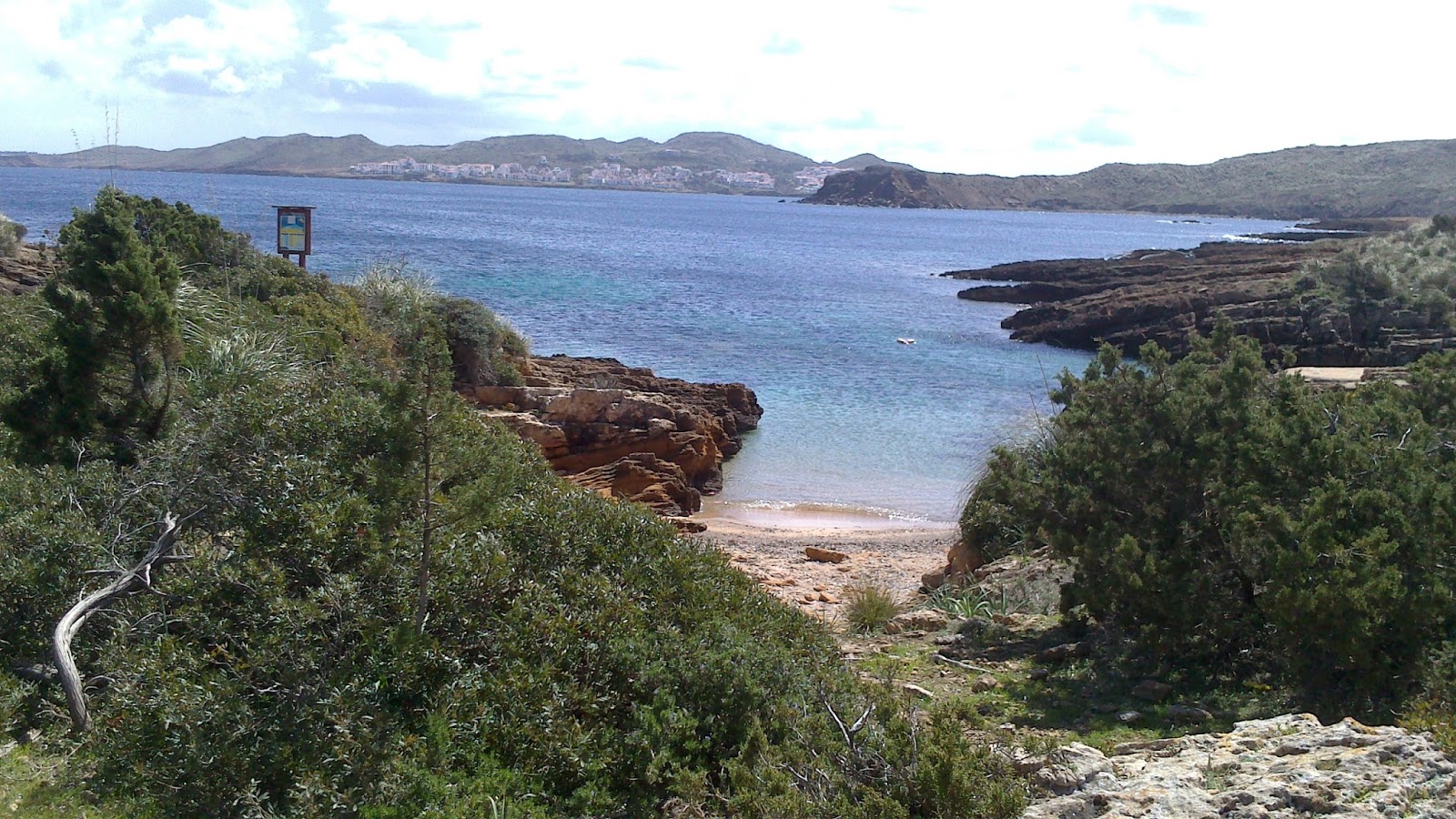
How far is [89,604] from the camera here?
588 cm

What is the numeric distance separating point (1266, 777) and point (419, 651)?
12.0 feet

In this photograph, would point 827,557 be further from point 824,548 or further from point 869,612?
point 869,612

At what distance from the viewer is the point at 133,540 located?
658cm

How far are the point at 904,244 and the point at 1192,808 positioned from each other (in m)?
95.1

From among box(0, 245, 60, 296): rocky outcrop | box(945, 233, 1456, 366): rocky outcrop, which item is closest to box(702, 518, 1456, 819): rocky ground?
box(945, 233, 1456, 366): rocky outcrop

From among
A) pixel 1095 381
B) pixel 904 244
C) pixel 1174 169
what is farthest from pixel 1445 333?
pixel 1174 169

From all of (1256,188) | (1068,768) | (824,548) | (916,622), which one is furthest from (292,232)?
(1256,188)

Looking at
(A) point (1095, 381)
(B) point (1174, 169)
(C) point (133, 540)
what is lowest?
(C) point (133, 540)

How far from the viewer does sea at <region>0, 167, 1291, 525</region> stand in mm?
21828

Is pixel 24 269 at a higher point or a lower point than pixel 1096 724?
higher

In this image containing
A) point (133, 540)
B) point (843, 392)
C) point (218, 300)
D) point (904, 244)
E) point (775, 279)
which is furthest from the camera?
point (904, 244)

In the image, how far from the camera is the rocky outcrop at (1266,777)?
406cm

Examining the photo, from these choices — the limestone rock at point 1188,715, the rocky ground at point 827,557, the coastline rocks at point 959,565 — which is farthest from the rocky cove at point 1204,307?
the limestone rock at point 1188,715

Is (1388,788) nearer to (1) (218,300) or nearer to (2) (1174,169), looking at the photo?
(1) (218,300)
